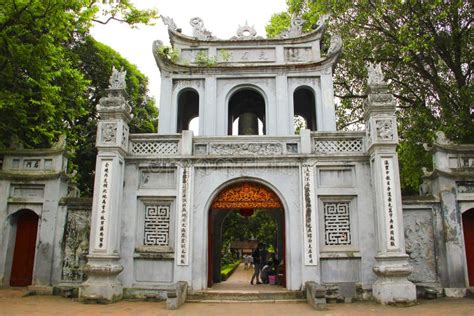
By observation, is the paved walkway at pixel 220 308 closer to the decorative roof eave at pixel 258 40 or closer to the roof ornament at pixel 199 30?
the decorative roof eave at pixel 258 40

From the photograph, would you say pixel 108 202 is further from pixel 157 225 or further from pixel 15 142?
pixel 15 142

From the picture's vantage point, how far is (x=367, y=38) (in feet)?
51.1

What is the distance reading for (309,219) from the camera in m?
9.95

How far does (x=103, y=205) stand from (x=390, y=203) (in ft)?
22.2

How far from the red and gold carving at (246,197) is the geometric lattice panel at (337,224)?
1.26 metres

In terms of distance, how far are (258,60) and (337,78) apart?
6138 millimetres

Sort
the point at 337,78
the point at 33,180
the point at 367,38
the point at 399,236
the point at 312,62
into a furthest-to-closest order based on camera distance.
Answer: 1. the point at 337,78
2. the point at 367,38
3. the point at 312,62
4. the point at 33,180
5. the point at 399,236

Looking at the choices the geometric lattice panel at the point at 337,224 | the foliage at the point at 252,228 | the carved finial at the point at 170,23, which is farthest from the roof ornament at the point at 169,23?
the foliage at the point at 252,228

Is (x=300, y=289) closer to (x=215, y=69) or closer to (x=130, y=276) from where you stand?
(x=130, y=276)

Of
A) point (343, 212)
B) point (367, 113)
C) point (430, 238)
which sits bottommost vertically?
point (430, 238)

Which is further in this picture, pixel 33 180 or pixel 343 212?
pixel 33 180

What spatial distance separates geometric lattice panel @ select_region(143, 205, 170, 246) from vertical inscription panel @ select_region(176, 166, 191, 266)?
0.42m

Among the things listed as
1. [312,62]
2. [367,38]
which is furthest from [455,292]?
[367,38]

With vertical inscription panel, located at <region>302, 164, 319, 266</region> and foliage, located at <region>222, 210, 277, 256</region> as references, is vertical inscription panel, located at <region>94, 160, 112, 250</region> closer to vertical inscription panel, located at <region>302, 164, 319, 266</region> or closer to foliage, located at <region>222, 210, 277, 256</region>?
vertical inscription panel, located at <region>302, 164, 319, 266</region>
